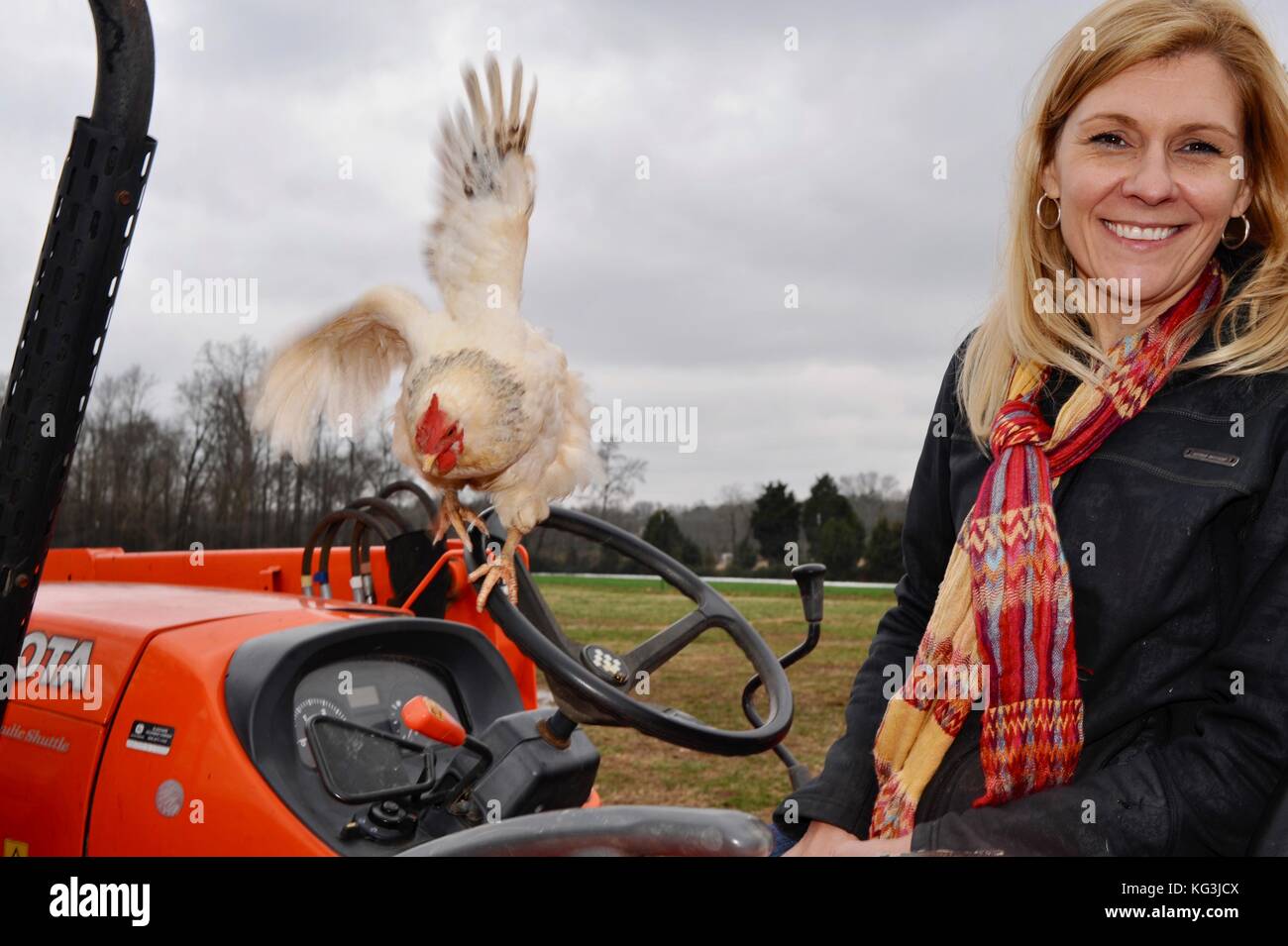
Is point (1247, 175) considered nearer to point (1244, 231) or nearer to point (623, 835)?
point (1244, 231)

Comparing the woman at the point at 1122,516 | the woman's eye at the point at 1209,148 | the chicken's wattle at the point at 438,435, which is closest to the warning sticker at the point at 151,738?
the chicken's wattle at the point at 438,435

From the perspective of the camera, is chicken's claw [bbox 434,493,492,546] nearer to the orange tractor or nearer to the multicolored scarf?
the orange tractor

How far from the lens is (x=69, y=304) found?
38.0 inches

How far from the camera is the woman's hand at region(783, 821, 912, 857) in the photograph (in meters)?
1.16

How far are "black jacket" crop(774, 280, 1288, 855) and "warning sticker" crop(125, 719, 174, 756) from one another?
1.14 m

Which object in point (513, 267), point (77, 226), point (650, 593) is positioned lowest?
point (650, 593)

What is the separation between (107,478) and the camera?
17.8 m

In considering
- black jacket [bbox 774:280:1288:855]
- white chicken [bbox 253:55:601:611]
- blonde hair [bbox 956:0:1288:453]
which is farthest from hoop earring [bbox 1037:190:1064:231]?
white chicken [bbox 253:55:601:611]

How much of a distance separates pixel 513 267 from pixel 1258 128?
37.6 inches

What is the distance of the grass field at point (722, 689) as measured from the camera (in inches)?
225

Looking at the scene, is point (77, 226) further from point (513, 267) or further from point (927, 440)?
point (927, 440)
